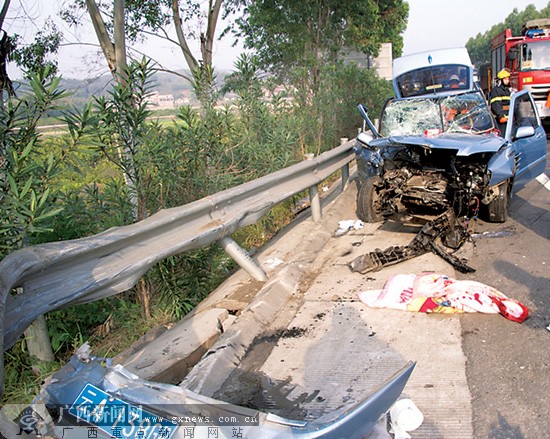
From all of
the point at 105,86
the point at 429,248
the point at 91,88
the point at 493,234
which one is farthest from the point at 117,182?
the point at 91,88

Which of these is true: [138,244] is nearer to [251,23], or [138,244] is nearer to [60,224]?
[60,224]

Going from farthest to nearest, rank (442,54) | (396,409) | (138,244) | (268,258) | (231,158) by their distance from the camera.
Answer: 1. (442,54)
2. (231,158)
3. (268,258)
4. (138,244)
5. (396,409)

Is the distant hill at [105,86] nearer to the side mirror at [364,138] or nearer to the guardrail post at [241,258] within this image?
the guardrail post at [241,258]

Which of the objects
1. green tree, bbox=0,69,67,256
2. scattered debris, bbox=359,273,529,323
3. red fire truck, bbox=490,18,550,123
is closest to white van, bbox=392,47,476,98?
scattered debris, bbox=359,273,529,323

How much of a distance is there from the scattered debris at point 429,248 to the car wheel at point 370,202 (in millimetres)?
1257

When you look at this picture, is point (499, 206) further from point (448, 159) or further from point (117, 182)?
point (117, 182)

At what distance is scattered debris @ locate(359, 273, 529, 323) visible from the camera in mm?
4238

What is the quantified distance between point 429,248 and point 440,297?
63.7 inches

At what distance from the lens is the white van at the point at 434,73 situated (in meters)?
8.77

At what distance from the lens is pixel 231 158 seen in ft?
24.2

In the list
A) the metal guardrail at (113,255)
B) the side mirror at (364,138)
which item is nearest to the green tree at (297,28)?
the side mirror at (364,138)

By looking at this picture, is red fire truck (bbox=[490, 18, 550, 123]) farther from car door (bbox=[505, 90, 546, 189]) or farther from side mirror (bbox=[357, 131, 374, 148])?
side mirror (bbox=[357, 131, 374, 148])

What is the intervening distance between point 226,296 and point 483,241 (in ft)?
10.6

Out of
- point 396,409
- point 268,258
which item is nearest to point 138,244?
point 396,409
